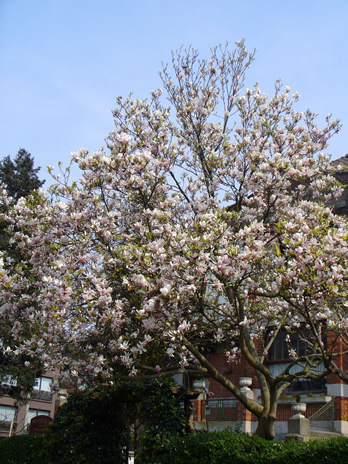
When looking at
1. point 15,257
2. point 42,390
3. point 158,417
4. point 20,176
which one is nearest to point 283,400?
point 158,417

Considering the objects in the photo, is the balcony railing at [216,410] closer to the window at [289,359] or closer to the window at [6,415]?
the window at [289,359]

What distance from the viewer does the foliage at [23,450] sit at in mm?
14239

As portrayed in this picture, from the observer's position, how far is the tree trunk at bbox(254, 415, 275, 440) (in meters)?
12.0

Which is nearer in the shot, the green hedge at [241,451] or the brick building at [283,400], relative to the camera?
the green hedge at [241,451]

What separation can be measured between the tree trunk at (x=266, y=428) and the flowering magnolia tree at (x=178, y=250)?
2cm

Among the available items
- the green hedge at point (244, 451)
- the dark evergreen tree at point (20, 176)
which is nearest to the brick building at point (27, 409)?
the dark evergreen tree at point (20, 176)

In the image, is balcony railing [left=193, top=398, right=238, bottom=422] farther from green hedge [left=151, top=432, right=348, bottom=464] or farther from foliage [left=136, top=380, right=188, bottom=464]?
green hedge [left=151, top=432, right=348, bottom=464]

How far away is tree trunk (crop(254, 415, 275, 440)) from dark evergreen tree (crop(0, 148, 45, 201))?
20.7 metres

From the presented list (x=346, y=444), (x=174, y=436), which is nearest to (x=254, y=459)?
(x=346, y=444)

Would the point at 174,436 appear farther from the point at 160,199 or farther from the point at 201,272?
the point at 160,199

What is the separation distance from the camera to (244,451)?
10.4 meters

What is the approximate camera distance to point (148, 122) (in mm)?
14766

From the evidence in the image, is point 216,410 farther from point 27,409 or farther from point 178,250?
point 27,409

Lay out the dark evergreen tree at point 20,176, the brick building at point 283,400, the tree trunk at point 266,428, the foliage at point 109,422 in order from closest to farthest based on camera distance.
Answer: the tree trunk at point 266,428
the foliage at point 109,422
the brick building at point 283,400
the dark evergreen tree at point 20,176
